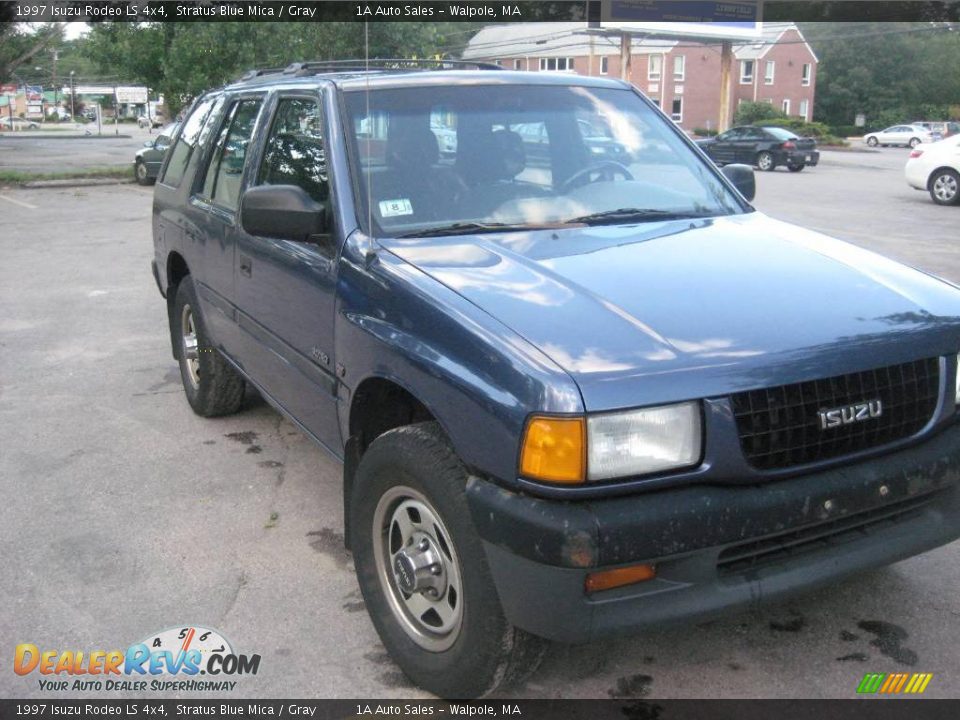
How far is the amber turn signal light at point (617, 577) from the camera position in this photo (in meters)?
2.46

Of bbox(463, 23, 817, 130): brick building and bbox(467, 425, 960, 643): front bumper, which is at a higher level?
bbox(463, 23, 817, 130): brick building

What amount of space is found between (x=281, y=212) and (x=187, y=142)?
2.64 meters

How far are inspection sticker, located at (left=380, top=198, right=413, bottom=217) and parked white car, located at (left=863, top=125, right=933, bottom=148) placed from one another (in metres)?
55.5

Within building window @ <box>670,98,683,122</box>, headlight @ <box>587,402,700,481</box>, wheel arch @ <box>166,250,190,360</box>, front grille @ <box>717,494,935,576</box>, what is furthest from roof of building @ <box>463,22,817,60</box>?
headlight @ <box>587,402,700,481</box>

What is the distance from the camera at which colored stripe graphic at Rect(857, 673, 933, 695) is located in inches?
119

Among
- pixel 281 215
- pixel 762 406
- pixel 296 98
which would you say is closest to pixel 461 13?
pixel 296 98

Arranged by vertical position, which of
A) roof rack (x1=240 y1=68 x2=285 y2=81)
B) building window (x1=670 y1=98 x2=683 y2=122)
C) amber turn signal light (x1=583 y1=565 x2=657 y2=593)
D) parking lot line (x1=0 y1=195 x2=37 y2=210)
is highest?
building window (x1=670 y1=98 x2=683 y2=122)

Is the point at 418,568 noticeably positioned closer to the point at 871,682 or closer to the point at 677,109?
the point at 871,682

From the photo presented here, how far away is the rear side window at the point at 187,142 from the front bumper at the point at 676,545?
3.69m

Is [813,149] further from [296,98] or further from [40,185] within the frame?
[296,98]

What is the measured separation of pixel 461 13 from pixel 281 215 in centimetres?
1255

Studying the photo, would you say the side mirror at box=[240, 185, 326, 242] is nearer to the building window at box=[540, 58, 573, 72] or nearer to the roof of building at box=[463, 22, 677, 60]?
the roof of building at box=[463, 22, 677, 60]

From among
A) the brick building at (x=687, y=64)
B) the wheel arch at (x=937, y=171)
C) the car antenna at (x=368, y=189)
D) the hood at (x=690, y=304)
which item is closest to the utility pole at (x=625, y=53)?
the brick building at (x=687, y=64)

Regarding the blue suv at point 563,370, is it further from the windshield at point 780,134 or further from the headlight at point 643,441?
the windshield at point 780,134
